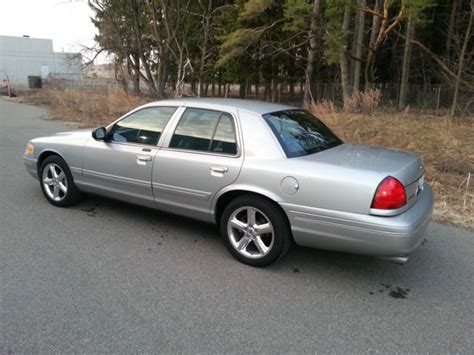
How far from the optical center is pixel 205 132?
408cm

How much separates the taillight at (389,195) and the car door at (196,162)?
4.23 feet

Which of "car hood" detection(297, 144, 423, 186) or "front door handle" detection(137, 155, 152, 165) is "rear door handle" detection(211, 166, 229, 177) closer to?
"car hood" detection(297, 144, 423, 186)

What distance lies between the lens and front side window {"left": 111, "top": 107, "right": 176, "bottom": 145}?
441 centimetres

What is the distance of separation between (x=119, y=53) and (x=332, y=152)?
23.4m

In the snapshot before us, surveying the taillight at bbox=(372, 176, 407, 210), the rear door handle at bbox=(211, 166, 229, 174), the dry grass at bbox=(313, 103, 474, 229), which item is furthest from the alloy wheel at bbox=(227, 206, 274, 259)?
the dry grass at bbox=(313, 103, 474, 229)

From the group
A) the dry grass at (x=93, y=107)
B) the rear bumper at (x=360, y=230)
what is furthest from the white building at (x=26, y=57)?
the rear bumper at (x=360, y=230)

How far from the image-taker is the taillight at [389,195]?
312 centimetres

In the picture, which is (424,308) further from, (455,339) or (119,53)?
(119,53)

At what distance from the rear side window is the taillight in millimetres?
1404

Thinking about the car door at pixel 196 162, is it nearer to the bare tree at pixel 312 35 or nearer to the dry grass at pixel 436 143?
the dry grass at pixel 436 143

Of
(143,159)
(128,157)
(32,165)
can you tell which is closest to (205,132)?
(143,159)

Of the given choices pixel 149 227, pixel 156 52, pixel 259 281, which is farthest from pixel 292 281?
pixel 156 52

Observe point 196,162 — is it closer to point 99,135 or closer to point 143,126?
point 143,126

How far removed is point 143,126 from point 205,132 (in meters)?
0.93
